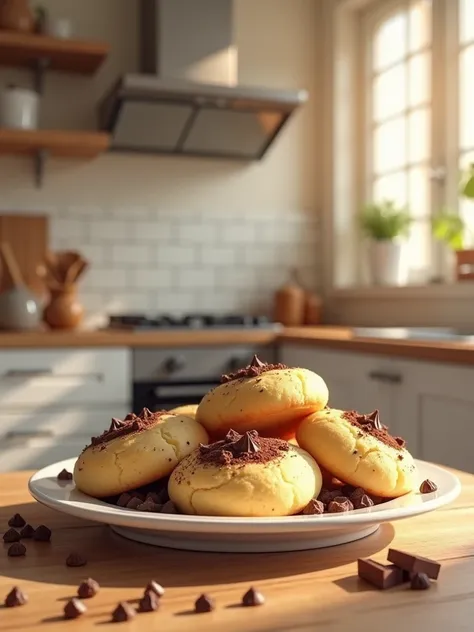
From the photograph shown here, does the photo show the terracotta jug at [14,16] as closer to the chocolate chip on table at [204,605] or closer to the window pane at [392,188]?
the window pane at [392,188]

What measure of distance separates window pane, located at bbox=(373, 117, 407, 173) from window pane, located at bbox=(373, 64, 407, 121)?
0.06m

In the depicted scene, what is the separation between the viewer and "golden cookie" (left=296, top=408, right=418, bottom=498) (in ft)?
2.45

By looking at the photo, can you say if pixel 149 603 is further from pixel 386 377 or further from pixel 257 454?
pixel 386 377

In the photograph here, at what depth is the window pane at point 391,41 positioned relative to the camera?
12.4 ft

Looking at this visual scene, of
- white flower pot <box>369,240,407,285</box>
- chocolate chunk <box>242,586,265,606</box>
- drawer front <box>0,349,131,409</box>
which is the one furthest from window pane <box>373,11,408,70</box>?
chocolate chunk <box>242,586,265,606</box>

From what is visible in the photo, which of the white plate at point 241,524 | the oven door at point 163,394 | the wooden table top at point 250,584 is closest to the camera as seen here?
the wooden table top at point 250,584

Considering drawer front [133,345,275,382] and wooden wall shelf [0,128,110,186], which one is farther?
wooden wall shelf [0,128,110,186]

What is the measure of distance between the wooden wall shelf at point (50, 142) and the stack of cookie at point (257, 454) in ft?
8.71

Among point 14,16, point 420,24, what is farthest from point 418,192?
point 14,16

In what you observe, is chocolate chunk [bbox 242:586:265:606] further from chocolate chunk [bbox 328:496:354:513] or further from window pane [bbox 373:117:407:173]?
window pane [bbox 373:117:407:173]

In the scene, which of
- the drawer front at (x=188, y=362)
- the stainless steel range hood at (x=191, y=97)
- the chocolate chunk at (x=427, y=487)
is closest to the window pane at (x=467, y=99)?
the stainless steel range hood at (x=191, y=97)

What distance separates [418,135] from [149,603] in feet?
11.1

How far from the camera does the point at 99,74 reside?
373cm

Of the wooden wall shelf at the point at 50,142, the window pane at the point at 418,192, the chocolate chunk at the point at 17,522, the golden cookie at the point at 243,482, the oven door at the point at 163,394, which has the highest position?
the wooden wall shelf at the point at 50,142
